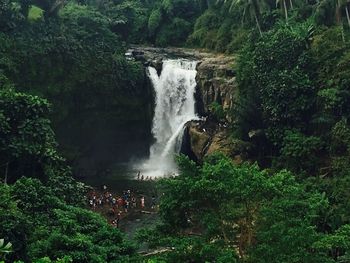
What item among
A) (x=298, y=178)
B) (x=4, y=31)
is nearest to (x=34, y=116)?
(x=4, y=31)

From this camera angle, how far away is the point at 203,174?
17375 mm

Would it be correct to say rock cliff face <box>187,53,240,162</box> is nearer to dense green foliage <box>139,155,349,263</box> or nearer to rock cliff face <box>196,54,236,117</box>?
rock cliff face <box>196,54,236,117</box>

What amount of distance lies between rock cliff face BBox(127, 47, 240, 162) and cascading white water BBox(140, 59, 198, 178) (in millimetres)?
679

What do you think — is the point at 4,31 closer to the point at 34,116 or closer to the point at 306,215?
the point at 34,116

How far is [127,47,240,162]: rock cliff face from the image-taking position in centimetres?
3609

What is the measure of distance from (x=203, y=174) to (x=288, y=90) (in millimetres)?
15546

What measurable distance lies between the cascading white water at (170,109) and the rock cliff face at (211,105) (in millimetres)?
679

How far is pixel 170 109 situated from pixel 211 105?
557 centimetres

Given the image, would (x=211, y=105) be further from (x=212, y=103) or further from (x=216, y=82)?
(x=216, y=82)

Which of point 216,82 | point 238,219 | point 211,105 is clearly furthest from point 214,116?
point 238,219

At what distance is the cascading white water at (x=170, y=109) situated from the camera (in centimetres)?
4081

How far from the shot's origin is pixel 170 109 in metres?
41.9

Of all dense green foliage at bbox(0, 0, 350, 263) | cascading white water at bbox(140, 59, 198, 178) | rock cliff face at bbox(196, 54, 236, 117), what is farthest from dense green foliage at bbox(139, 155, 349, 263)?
cascading white water at bbox(140, 59, 198, 178)

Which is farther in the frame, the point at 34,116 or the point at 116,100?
the point at 116,100
